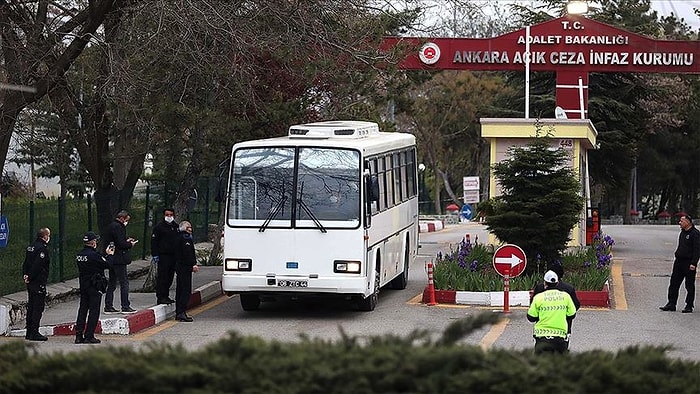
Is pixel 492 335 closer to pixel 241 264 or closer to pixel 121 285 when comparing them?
pixel 241 264

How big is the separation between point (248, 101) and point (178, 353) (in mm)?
15314

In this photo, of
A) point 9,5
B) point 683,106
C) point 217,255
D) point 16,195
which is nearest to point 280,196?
point 9,5

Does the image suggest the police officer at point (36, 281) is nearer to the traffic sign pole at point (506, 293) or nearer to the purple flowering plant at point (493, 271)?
the traffic sign pole at point (506, 293)

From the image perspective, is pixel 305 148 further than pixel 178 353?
Yes

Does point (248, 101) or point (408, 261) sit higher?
point (248, 101)

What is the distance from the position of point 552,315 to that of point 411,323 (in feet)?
20.4

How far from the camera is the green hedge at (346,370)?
627 centimetres

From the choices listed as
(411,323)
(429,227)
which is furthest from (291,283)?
(429,227)

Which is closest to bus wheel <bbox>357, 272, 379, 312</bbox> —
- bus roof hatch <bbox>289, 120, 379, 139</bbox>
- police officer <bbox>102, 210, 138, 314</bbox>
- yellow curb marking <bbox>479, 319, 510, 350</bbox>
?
bus roof hatch <bbox>289, 120, 379, 139</bbox>

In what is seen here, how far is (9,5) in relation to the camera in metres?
20.4

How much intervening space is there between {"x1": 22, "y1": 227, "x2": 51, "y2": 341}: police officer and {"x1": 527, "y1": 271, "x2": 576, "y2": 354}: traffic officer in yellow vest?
7.44 m

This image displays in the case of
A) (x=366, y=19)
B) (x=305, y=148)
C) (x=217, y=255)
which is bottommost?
(x=217, y=255)

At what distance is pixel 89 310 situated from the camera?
53.1ft

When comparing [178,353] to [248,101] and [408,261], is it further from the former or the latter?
[408,261]
